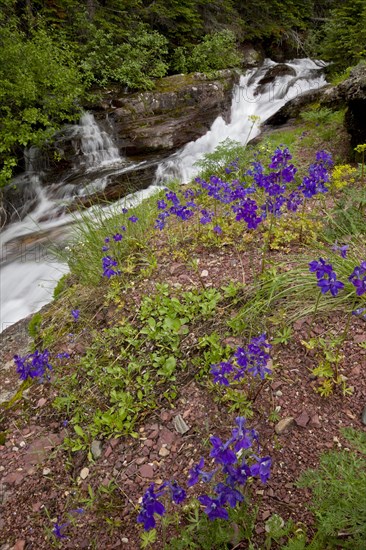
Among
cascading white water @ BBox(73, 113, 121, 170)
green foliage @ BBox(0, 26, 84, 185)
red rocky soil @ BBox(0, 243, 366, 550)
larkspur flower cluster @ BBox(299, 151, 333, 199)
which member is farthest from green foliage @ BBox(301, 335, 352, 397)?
cascading white water @ BBox(73, 113, 121, 170)

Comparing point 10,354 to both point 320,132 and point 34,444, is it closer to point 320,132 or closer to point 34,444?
point 34,444

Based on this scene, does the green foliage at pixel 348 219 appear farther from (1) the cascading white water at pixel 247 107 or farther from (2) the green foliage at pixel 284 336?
(1) the cascading white water at pixel 247 107

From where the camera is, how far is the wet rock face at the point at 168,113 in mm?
9258

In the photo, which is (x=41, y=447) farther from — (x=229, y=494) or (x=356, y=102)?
(x=356, y=102)

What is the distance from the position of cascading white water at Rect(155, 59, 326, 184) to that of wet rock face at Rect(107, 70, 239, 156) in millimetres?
309

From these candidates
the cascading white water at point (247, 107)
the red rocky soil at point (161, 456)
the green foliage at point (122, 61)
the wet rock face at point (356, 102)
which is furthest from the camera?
the green foliage at point (122, 61)

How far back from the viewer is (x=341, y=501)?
1.25 m

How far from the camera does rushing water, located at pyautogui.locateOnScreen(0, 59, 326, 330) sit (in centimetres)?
517

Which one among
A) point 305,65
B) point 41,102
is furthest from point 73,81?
point 305,65

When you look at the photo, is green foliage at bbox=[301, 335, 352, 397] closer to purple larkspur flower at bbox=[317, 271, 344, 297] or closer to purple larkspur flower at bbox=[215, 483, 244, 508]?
purple larkspur flower at bbox=[317, 271, 344, 297]

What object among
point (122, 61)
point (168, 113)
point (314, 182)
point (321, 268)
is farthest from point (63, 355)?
point (122, 61)

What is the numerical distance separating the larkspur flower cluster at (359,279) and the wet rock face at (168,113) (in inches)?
328

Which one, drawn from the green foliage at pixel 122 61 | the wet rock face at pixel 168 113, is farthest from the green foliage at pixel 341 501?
the green foliage at pixel 122 61

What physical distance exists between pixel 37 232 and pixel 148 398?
5.38 m
